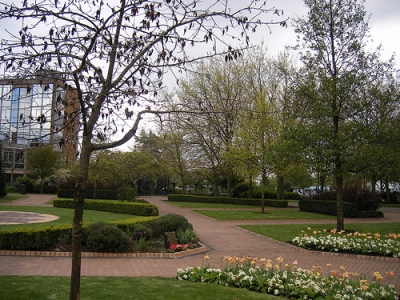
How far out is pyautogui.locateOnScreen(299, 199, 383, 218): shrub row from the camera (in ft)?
74.8

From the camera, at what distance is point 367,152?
1373 centimetres

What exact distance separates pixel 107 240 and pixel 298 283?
549 centimetres

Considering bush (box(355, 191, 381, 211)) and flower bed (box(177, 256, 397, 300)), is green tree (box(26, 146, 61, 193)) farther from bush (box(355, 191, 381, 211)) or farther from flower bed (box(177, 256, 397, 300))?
flower bed (box(177, 256, 397, 300))

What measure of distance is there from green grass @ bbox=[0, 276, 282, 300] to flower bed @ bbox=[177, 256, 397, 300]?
0.30m

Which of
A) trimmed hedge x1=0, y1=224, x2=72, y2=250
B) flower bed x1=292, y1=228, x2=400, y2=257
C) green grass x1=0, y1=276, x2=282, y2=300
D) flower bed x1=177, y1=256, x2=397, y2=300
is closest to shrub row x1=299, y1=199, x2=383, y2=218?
flower bed x1=292, y1=228, x2=400, y2=257

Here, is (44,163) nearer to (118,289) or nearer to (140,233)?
(140,233)

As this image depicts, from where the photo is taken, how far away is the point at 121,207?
21984mm

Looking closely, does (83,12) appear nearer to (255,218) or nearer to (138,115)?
(138,115)

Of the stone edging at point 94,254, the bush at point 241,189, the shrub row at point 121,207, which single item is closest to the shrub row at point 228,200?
the bush at point 241,189

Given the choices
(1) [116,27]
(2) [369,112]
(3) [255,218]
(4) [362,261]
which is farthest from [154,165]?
(1) [116,27]

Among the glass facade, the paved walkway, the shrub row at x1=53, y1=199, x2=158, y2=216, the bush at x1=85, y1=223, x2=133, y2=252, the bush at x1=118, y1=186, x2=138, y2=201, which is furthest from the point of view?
the bush at x1=118, y1=186, x2=138, y2=201

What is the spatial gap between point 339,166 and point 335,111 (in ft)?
7.04

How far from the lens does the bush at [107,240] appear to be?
9.83 m

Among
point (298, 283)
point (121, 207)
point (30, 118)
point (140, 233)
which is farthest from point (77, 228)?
point (121, 207)
